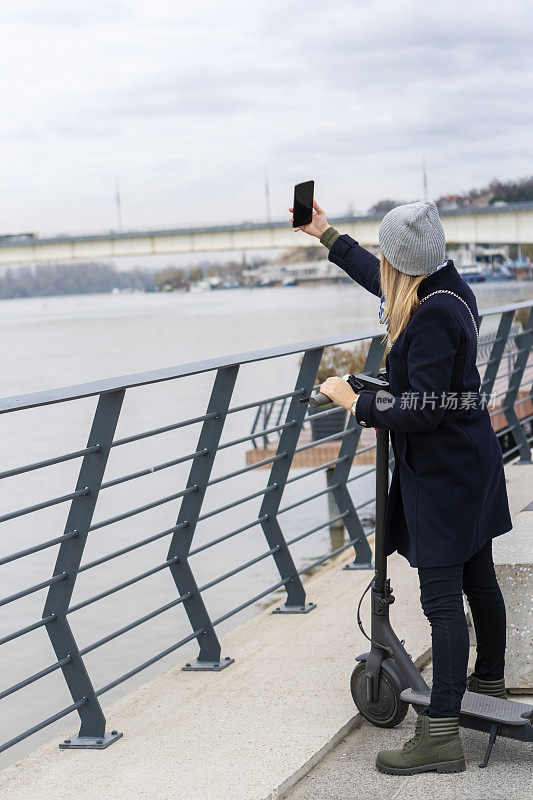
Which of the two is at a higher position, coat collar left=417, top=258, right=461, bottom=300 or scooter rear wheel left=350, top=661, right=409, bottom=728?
coat collar left=417, top=258, right=461, bottom=300

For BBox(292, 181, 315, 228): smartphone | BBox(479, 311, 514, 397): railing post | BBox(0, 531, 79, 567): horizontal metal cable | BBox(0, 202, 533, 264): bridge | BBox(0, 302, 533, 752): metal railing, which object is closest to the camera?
BBox(0, 531, 79, 567): horizontal metal cable

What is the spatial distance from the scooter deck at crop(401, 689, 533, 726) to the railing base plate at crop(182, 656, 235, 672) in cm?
129

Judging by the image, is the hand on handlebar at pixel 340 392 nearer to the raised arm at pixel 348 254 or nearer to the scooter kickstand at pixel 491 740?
the raised arm at pixel 348 254

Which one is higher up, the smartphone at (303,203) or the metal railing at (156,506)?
the smartphone at (303,203)

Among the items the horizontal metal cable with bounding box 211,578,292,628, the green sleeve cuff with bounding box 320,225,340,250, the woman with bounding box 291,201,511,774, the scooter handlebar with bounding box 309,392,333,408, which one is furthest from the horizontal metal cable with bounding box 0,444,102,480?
the horizontal metal cable with bounding box 211,578,292,628

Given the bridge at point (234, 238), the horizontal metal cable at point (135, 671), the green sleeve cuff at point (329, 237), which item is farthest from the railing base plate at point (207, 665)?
the bridge at point (234, 238)

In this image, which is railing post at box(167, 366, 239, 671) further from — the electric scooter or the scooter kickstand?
the scooter kickstand

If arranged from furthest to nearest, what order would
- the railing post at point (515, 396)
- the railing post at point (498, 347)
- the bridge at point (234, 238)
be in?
the bridge at point (234, 238), the railing post at point (515, 396), the railing post at point (498, 347)

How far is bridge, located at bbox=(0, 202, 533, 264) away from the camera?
170 feet

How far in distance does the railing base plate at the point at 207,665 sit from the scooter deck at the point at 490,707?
1295 millimetres

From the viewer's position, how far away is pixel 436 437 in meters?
3.17

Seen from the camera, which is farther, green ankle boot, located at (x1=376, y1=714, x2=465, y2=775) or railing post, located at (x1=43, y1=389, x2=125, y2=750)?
railing post, located at (x1=43, y1=389, x2=125, y2=750)

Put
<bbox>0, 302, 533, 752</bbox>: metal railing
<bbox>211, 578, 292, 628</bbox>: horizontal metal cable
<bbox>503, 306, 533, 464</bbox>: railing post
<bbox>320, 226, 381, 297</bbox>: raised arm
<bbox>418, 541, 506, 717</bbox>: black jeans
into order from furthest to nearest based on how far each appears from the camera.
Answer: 1. <bbox>503, 306, 533, 464</bbox>: railing post
2. <bbox>211, 578, 292, 628</bbox>: horizontal metal cable
3. <bbox>320, 226, 381, 297</bbox>: raised arm
4. <bbox>0, 302, 533, 752</bbox>: metal railing
5. <bbox>418, 541, 506, 717</bbox>: black jeans

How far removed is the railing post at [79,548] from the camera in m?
3.70
